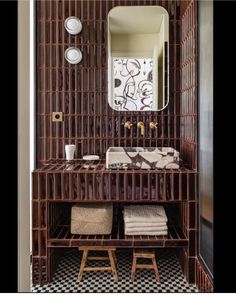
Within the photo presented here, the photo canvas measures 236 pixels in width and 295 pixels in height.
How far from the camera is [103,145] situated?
303cm

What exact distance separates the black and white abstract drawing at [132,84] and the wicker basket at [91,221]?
967 millimetres

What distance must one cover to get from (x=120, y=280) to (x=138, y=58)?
72.7 inches

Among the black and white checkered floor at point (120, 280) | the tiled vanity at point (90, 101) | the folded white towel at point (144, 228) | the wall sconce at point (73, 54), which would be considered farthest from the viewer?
the wall sconce at point (73, 54)

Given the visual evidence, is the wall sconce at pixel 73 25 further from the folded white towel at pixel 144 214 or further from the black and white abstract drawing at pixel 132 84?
the folded white towel at pixel 144 214

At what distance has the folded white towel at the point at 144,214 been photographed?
2.50 m

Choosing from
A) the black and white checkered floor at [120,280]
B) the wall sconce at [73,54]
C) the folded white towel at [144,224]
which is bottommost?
the black and white checkered floor at [120,280]

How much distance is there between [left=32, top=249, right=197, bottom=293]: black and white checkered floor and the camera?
239cm

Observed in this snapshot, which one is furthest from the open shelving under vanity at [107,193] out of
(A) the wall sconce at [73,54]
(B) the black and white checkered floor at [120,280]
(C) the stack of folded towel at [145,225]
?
(A) the wall sconce at [73,54]

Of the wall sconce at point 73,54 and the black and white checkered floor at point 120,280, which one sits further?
the wall sconce at point 73,54

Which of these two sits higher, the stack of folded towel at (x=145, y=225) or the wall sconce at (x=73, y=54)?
the wall sconce at (x=73, y=54)

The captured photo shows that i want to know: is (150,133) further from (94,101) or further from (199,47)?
(199,47)

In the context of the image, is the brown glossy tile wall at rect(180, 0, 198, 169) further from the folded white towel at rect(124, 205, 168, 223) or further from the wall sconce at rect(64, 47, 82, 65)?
the wall sconce at rect(64, 47, 82, 65)

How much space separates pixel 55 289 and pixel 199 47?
200 cm
